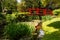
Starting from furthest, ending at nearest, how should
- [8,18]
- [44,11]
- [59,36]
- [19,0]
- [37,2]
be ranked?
[19,0], [37,2], [44,11], [8,18], [59,36]

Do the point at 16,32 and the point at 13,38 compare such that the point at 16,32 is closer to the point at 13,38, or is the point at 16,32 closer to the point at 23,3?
the point at 13,38

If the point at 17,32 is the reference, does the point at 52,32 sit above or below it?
below

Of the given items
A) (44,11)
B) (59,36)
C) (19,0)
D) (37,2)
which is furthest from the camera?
(19,0)

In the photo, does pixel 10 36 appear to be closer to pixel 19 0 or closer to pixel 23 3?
pixel 23 3

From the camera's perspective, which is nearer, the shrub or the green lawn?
the shrub

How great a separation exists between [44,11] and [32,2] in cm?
473

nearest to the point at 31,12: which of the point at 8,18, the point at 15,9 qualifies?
the point at 15,9

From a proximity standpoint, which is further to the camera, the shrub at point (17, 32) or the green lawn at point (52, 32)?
the green lawn at point (52, 32)

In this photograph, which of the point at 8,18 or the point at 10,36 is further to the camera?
the point at 8,18

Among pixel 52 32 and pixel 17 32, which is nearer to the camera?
pixel 17 32

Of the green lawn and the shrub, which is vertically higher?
the shrub

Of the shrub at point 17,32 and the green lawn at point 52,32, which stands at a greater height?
the shrub at point 17,32

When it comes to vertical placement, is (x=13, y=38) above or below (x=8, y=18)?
above

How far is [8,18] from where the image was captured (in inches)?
844
